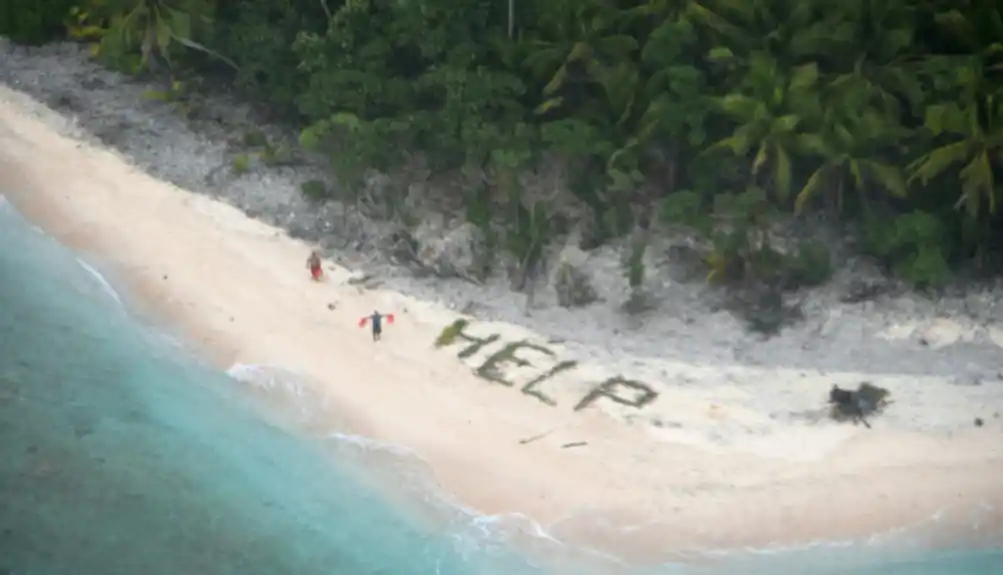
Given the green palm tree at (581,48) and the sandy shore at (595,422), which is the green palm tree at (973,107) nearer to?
the sandy shore at (595,422)

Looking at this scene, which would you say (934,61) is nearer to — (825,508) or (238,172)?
(825,508)

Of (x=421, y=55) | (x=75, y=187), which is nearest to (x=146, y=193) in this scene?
(x=75, y=187)

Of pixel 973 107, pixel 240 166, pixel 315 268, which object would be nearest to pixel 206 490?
pixel 315 268

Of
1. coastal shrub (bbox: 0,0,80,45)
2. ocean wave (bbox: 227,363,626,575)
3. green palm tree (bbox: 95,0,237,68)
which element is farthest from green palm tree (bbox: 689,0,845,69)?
coastal shrub (bbox: 0,0,80,45)

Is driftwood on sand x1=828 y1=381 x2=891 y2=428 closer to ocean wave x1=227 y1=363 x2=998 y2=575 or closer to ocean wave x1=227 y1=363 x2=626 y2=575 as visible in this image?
ocean wave x1=227 y1=363 x2=998 y2=575

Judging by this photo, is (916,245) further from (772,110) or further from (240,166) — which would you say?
(240,166)
